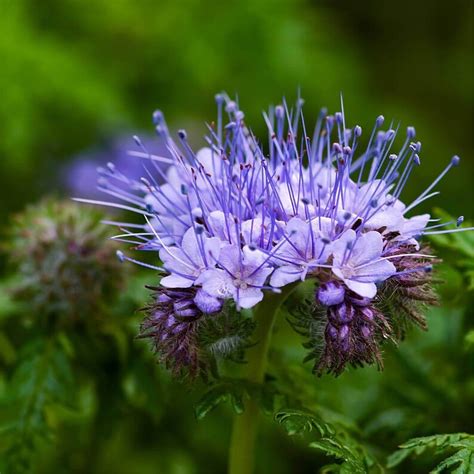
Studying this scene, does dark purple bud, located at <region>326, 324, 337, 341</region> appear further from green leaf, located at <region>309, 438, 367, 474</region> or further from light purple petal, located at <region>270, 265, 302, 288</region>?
green leaf, located at <region>309, 438, 367, 474</region>

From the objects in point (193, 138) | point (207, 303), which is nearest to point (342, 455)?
point (207, 303)

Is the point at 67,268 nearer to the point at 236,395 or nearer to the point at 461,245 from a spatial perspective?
the point at 236,395

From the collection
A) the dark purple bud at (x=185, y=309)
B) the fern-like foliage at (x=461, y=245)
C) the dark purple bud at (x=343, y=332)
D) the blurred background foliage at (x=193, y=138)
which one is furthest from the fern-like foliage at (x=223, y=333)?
the fern-like foliage at (x=461, y=245)

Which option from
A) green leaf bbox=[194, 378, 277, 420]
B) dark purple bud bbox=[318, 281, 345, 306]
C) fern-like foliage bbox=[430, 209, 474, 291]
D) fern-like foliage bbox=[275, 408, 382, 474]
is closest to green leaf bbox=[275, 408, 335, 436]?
fern-like foliage bbox=[275, 408, 382, 474]

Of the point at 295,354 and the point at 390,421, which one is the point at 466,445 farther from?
the point at 295,354

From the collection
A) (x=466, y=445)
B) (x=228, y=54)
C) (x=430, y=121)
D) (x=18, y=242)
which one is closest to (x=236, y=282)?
(x=466, y=445)
